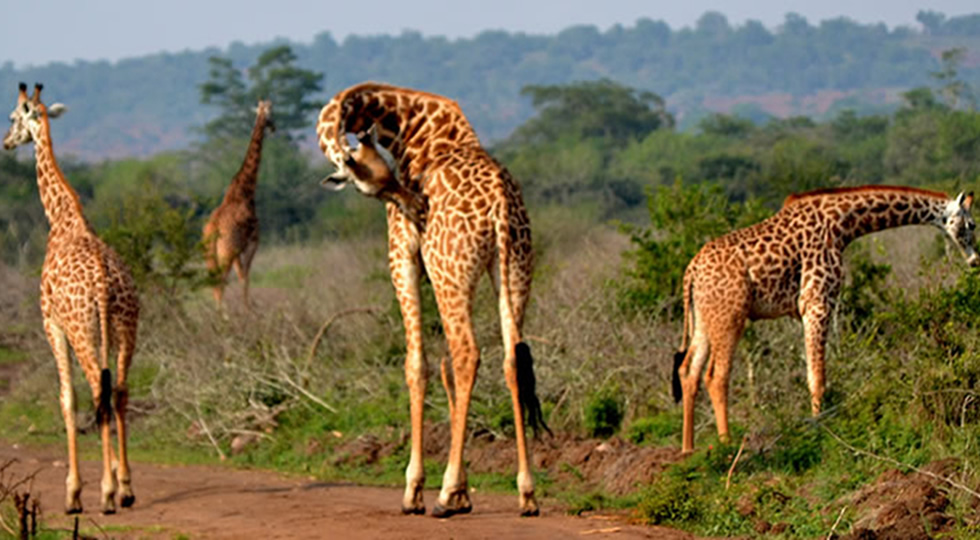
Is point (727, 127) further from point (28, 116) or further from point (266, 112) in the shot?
point (28, 116)

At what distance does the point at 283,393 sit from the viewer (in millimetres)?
12555

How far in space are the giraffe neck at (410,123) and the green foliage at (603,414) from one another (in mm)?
2779

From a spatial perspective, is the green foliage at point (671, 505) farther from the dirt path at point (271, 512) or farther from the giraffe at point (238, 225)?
the giraffe at point (238, 225)

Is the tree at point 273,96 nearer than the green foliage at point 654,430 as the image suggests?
No

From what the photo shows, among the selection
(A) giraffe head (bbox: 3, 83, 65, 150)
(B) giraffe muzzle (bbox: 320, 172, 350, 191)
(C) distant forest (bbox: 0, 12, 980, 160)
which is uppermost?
(A) giraffe head (bbox: 3, 83, 65, 150)

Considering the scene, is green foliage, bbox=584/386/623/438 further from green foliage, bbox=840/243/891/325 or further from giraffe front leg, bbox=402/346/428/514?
giraffe front leg, bbox=402/346/428/514

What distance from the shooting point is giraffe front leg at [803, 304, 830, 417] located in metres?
9.35

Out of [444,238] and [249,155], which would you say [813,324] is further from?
[249,155]

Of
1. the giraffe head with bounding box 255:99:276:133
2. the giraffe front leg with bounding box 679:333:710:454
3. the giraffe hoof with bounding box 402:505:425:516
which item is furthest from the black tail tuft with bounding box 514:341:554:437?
the giraffe head with bounding box 255:99:276:133

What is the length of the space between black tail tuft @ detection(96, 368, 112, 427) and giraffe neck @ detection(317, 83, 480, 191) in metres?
1.97

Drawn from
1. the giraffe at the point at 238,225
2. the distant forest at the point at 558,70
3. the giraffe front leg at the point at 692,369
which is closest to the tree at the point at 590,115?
the giraffe at the point at 238,225

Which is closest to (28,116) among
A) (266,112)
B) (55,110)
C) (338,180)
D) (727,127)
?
(55,110)

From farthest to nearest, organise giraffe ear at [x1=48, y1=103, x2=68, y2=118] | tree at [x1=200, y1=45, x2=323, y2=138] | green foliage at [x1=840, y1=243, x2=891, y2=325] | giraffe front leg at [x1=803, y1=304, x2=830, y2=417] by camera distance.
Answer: tree at [x1=200, y1=45, x2=323, y2=138] < green foliage at [x1=840, y1=243, x2=891, y2=325] < giraffe ear at [x1=48, y1=103, x2=68, y2=118] < giraffe front leg at [x1=803, y1=304, x2=830, y2=417]

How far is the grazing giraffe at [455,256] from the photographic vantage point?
7980 millimetres
